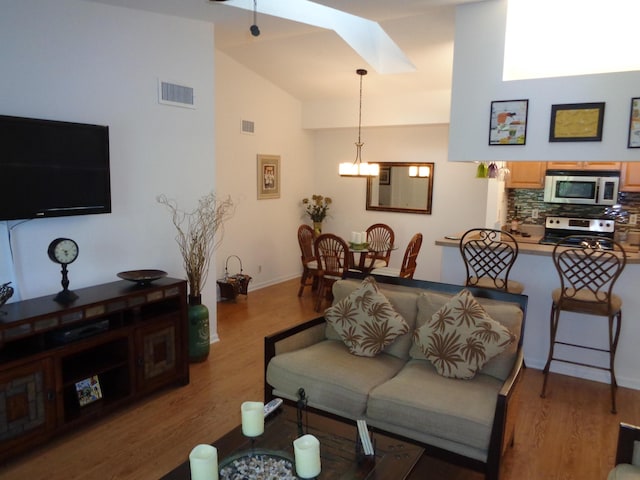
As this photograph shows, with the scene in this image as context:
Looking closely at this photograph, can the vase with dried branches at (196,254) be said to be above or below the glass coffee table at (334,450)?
above

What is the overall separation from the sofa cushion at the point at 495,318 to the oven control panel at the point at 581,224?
3691 millimetres

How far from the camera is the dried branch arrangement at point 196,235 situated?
3975 mm

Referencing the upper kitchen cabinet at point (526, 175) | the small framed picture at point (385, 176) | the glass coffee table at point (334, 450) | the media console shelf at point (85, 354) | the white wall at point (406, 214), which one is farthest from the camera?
the small framed picture at point (385, 176)

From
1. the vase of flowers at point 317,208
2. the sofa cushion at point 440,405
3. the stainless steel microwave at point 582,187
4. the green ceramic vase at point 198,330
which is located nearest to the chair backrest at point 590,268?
the sofa cushion at point 440,405

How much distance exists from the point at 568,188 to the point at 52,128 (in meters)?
5.66

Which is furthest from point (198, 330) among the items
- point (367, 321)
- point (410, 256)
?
point (410, 256)

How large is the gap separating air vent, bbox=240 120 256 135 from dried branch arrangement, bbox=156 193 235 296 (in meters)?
2.04

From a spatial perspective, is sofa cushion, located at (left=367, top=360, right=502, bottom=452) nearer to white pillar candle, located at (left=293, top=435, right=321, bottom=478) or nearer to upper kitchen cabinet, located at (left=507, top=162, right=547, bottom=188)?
white pillar candle, located at (left=293, top=435, right=321, bottom=478)

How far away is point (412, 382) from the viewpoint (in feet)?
8.63

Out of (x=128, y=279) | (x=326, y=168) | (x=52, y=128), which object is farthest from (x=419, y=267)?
(x=52, y=128)

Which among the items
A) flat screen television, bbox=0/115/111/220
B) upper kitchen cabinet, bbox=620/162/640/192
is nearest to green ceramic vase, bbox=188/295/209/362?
flat screen television, bbox=0/115/111/220

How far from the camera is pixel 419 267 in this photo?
715 cm

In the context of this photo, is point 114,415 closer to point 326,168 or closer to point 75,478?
point 75,478

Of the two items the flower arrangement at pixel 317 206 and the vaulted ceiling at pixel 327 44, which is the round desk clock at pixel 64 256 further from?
the flower arrangement at pixel 317 206
